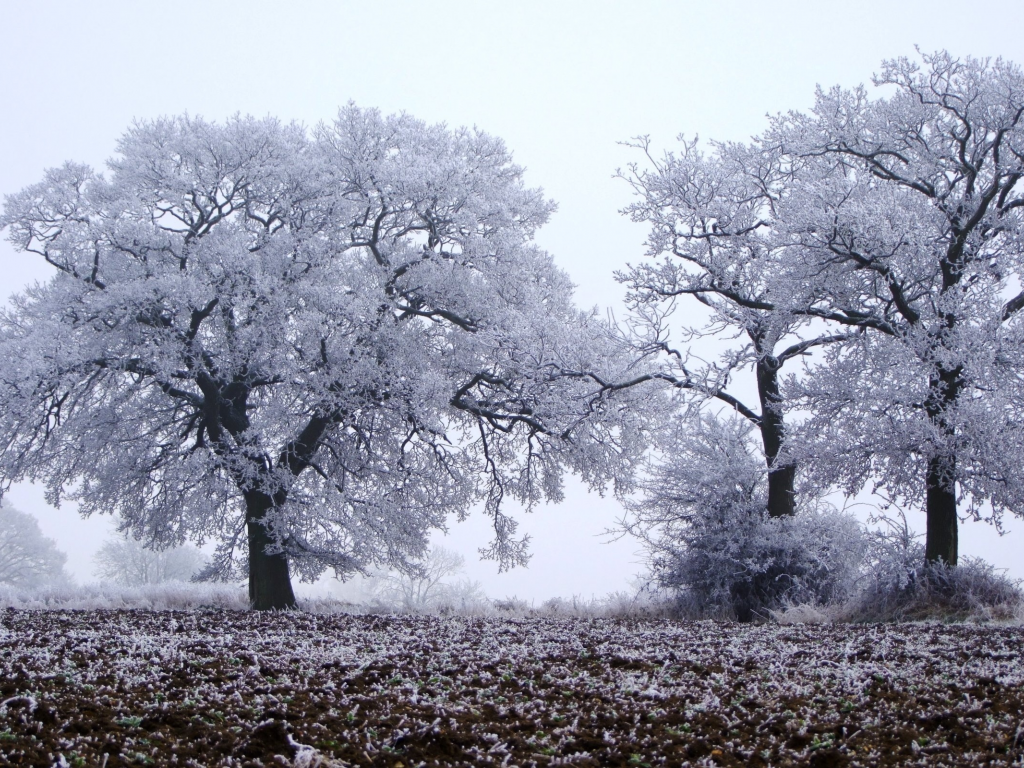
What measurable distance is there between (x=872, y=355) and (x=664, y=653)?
7.93 m

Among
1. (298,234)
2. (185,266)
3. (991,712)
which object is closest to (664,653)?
(991,712)

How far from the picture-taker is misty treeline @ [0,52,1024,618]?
12.9m

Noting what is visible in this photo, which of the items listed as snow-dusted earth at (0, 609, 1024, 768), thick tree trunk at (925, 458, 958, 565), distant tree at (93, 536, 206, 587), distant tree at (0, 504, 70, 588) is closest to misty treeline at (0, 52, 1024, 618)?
thick tree trunk at (925, 458, 958, 565)

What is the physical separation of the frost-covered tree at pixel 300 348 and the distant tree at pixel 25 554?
107 feet

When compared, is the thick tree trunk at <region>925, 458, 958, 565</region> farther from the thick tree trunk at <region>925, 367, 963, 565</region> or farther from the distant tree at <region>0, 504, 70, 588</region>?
the distant tree at <region>0, 504, 70, 588</region>

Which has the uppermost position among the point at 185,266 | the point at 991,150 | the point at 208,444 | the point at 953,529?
the point at 991,150

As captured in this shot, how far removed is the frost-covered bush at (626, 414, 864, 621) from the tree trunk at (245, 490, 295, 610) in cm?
647

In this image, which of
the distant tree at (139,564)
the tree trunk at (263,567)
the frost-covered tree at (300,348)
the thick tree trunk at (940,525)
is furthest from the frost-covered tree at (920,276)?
the distant tree at (139,564)

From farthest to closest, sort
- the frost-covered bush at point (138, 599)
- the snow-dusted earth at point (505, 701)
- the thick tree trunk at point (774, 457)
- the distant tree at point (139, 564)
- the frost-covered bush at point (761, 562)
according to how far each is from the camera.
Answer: the distant tree at point (139, 564)
the frost-covered bush at point (138, 599)
the thick tree trunk at point (774, 457)
the frost-covered bush at point (761, 562)
the snow-dusted earth at point (505, 701)

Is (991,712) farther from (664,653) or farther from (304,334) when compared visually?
(304,334)

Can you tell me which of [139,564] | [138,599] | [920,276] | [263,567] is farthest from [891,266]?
[139,564]

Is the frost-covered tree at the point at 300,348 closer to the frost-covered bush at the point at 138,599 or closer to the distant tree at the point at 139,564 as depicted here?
the frost-covered bush at the point at 138,599

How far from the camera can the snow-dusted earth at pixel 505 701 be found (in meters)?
3.74

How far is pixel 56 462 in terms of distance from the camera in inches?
637
